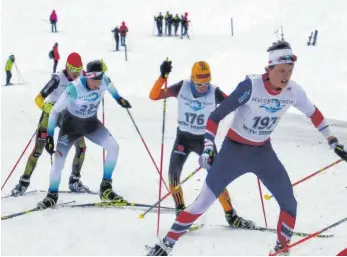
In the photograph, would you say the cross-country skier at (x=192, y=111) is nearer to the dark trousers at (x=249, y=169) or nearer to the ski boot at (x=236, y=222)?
the ski boot at (x=236, y=222)

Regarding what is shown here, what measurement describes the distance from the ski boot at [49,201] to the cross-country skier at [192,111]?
1.82m

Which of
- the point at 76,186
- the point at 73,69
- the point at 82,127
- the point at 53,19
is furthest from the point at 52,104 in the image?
the point at 53,19

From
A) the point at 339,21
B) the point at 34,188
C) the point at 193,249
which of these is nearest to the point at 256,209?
the point at 193,249

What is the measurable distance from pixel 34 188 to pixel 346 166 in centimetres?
682

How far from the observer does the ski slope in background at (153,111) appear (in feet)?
21.5

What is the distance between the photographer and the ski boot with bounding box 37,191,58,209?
7879 millimetres

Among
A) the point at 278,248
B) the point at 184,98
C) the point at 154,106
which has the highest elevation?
the point at 184,98

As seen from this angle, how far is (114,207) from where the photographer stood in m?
8.12

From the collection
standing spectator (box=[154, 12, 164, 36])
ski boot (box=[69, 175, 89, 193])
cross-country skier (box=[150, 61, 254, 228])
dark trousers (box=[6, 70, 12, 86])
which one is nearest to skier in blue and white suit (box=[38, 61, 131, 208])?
cross-country skier (box=[150, 61, 254, 228])

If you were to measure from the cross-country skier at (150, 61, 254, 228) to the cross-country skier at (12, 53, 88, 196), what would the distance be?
1.73 metres

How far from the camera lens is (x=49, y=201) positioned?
7.98m

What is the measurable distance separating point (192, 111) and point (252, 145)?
1908mm

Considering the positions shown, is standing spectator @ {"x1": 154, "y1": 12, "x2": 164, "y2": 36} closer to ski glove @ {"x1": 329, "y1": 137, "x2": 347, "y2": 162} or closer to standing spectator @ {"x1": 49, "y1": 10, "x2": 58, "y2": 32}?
standing spectator @ {"x1": 49, "y1": 10, "x2": 58, "y2": 32}

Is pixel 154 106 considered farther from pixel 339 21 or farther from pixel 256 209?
pixel 339 21
